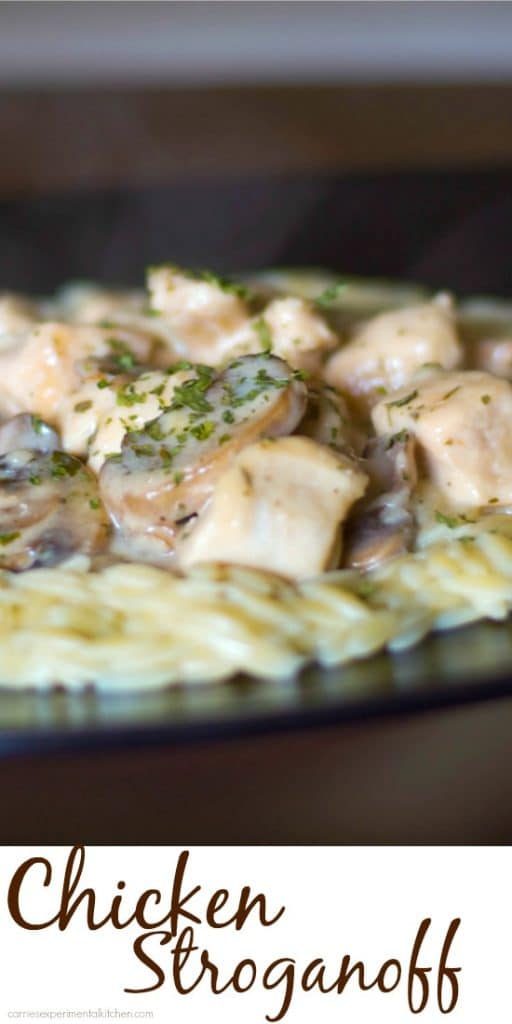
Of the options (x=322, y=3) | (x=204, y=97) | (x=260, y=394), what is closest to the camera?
(x=260, y=394)

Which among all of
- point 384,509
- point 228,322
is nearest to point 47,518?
point 384,509

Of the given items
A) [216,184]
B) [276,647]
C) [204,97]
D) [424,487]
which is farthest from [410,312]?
[204,97]

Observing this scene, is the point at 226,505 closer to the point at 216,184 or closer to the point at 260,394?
the point at 260,394

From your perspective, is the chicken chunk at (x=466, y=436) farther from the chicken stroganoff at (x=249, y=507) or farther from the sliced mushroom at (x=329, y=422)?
the sliced mushroom at (x=329, y=422)

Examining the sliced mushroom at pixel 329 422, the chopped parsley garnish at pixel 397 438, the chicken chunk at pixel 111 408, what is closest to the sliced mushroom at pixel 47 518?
the chicken chunk at pixel 111 408

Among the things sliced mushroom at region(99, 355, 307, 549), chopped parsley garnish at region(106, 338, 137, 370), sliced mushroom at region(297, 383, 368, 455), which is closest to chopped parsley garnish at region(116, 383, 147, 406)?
sliced mushroom at region(99, 355, 307, 549)

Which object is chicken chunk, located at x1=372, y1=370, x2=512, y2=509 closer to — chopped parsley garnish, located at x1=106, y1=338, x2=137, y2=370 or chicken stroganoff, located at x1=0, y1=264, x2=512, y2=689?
chicken stroganoff, located at x1=0, y1=264, x2=512, y2=689
